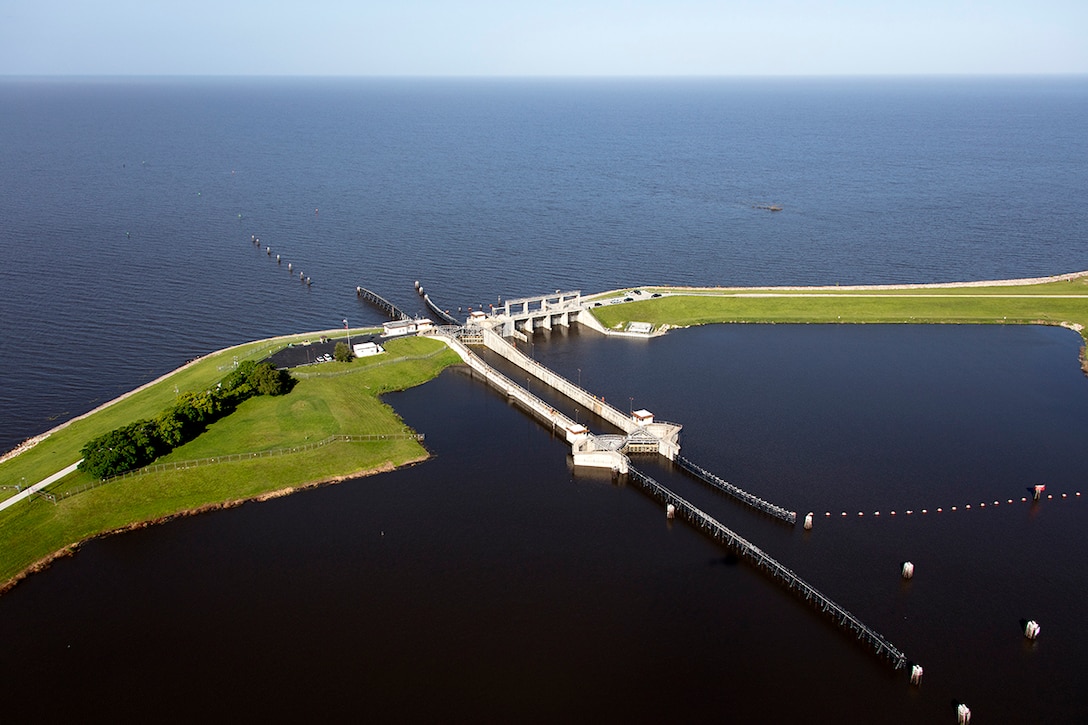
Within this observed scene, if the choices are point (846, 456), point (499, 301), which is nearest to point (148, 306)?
point (499, 301)

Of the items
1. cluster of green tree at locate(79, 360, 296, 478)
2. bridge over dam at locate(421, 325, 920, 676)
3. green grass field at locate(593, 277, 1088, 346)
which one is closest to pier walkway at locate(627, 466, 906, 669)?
bridge over dam at locate(421, 325, 920, 676)

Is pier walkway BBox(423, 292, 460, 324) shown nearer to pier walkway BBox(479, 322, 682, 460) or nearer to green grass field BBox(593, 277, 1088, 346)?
pier walkway BBox(479, 322, 682, 460)

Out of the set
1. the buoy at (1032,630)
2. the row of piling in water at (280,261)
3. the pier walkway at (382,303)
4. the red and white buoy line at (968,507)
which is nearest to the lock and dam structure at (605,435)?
the red and white buoy line at (968,507)

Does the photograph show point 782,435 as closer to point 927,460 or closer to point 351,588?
point 927,460

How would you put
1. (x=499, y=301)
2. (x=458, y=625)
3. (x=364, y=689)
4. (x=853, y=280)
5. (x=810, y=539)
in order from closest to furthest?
(x=364, y=689)
(x=458, y=625)
(x=810, y=539)
(x=499, y=301)
(x=853, y=280)

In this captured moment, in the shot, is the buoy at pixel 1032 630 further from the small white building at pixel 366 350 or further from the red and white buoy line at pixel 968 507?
the small white building at pixel 366 350

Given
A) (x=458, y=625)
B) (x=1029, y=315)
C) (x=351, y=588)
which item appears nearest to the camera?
(x=458, y=625)
